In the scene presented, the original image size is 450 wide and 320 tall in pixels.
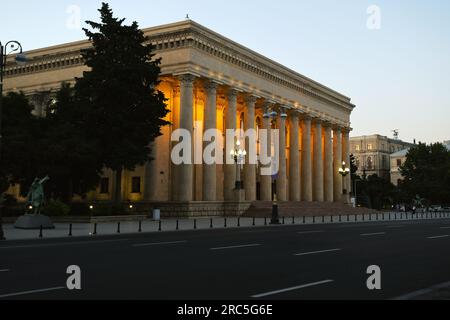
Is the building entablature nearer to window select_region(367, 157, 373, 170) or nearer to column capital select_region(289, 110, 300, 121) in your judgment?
column capital select_region(289, 110, 300, 121)

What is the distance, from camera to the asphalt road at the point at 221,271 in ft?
31.6

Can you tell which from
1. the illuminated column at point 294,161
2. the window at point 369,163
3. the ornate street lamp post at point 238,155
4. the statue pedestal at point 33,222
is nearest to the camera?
the statue pedestal at point 33,222

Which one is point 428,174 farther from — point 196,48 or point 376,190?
point 196,48

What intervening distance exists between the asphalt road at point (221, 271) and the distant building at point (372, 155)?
13697 cm

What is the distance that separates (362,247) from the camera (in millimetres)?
19359

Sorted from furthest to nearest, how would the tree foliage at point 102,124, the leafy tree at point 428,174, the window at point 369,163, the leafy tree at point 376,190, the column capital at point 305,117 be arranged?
the window at point 369,163, the leafy tree at point 428,174, the leafy tree at point 376,190, the column capital at point 305,117, the tree foliage at point 102,124

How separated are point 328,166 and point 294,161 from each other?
11.4 m

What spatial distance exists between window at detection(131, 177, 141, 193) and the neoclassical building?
0.35 feet

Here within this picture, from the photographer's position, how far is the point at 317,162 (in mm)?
76438

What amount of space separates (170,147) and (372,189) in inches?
2699

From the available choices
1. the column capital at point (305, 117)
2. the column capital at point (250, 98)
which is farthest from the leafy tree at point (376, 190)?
the column capital at point (250, 98)

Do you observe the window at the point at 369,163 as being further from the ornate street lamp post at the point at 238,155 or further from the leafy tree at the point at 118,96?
the leafy tree at the point at 118,96

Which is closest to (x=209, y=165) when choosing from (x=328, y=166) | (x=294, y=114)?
(x=294, y=114)
